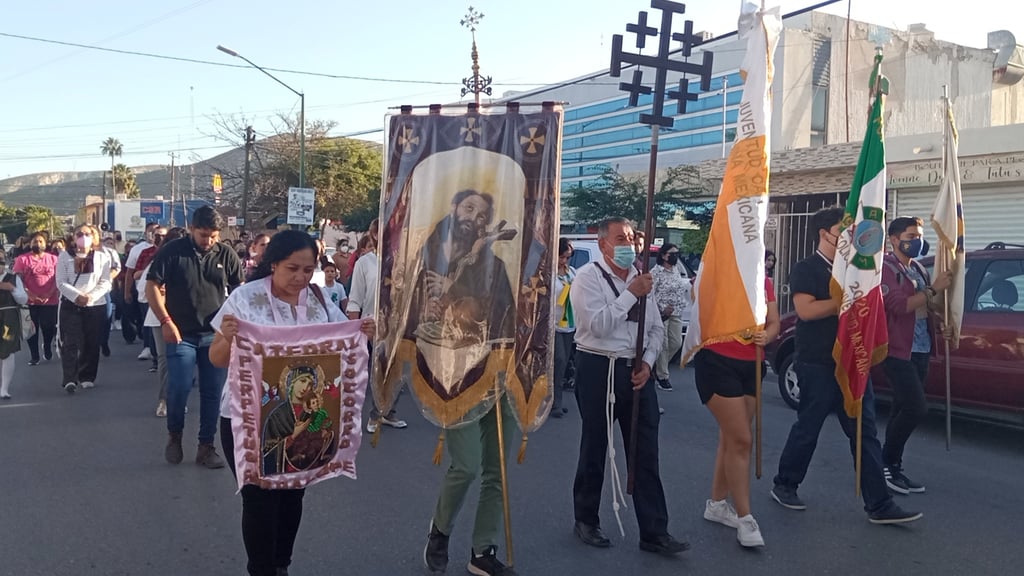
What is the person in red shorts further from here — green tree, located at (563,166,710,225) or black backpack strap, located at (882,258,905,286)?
green tree, located at (563,166,710,225)

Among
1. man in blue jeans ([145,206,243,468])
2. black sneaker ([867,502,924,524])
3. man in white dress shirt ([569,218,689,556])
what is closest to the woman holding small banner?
man in white dress shirt ([569,218,689,556])

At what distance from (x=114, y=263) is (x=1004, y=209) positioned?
1486 cm

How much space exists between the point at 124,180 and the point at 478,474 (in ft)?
287

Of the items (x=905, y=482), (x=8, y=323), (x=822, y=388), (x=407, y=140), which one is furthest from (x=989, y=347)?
(x=8, y=323)

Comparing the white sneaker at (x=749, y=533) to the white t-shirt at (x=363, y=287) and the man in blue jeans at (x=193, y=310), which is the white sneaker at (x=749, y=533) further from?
the white t-shirt at (x=363, y=287)

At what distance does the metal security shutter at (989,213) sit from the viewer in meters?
16.0

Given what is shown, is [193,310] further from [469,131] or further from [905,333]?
[905,333]

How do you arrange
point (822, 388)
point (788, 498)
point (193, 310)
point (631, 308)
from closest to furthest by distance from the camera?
1. point (631, 308)
2. point (822, 388)
3. point (788, 498)
4. point (193, 310)

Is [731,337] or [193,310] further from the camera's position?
[193,310]

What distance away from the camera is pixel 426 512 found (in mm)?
5410

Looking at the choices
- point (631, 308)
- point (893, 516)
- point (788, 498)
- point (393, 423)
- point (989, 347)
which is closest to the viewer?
point (631, 308)

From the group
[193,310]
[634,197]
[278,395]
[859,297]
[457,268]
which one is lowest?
[278,395]

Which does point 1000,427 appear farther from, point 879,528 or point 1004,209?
point 1004,209

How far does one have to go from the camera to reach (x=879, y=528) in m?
5.18
